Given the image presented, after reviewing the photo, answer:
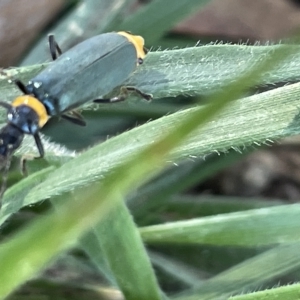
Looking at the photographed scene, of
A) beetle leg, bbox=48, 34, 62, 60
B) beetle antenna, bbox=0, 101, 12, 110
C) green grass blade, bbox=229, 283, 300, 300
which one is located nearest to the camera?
green grass blade, bbox=229, 283, 300, 300

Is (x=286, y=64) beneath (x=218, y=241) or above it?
above

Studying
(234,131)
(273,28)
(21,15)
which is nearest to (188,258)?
(234,131)

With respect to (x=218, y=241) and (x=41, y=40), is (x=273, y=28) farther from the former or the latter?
(x=218, y=241)

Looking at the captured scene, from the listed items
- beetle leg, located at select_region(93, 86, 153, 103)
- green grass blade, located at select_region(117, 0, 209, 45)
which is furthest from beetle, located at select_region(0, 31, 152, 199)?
green grass blade, located at select_region(117, 0, 209, 45)

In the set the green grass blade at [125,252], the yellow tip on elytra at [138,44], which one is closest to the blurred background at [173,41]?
the yellow tip on elytra at [138,44]

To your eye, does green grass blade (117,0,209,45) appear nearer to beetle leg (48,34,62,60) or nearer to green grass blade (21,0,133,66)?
green grass blade (21,0,133,66)

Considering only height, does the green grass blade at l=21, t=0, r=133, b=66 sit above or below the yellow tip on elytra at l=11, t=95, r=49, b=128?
above

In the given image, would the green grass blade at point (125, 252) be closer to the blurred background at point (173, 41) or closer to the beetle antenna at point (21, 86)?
the beetle antenna at point (21, 86)

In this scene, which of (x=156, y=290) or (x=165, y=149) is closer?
(x=165, y=149)
